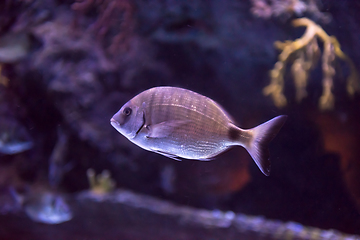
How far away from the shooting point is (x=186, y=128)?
1.20 metres

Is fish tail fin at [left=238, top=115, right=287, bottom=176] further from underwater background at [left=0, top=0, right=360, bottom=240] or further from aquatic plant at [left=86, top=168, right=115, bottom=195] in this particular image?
aquatic plant at [left=86, top=168, right=115, bottom=195]

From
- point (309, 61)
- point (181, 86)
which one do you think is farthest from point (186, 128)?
point (309, 61)

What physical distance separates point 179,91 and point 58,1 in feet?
9.27

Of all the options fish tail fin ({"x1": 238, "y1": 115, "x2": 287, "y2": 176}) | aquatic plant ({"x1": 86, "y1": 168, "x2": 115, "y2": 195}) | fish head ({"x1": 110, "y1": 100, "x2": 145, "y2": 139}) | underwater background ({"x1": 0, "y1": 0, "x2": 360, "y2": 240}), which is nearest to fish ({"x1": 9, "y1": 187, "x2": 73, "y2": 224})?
underwater background ({"x1": 0, "y1": 0, "x2": 360, "y2": 240})

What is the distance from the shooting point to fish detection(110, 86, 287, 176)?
116 centimetres

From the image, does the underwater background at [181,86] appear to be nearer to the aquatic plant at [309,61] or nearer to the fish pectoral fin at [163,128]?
the aquatic plant at [309,61]

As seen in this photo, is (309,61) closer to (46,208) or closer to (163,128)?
(163,128)

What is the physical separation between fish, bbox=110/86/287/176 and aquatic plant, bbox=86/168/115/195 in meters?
3.13

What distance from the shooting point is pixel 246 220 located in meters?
3.24

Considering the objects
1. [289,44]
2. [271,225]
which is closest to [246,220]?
[271,225]

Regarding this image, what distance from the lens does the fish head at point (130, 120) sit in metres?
1.19

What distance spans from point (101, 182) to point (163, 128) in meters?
3.30

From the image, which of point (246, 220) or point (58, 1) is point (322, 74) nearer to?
point (246, 220)

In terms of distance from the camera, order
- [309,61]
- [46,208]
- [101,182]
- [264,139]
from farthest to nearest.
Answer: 1. [101,182]
2. [46,208]
3. [309,61]
4. [264,139]
